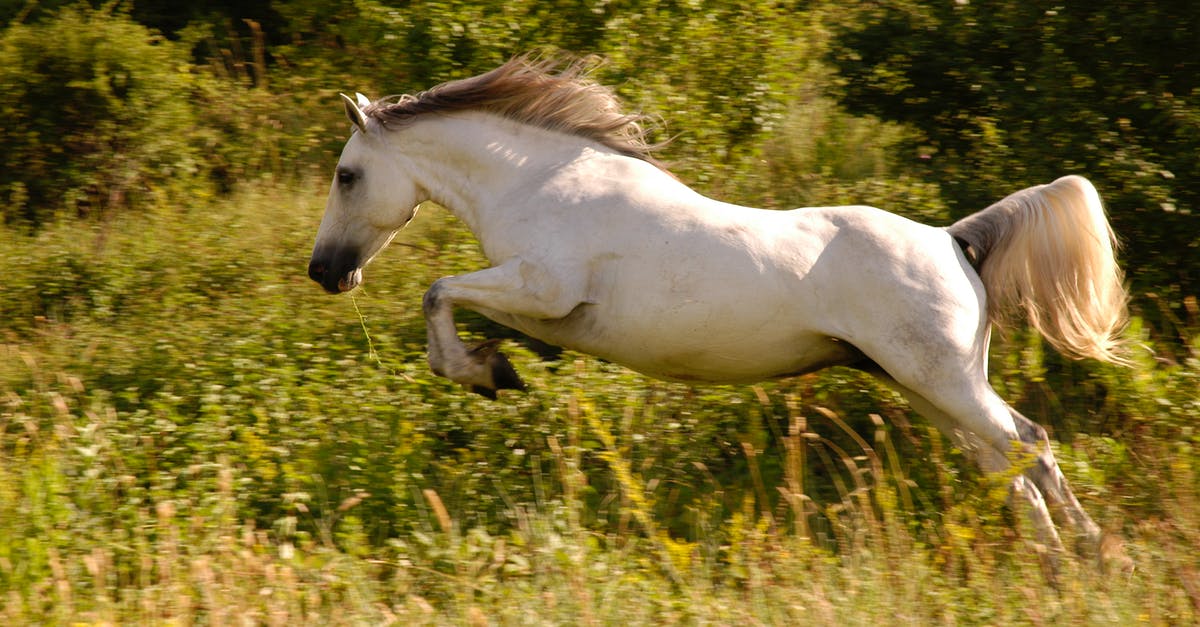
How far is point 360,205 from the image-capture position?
5.29m

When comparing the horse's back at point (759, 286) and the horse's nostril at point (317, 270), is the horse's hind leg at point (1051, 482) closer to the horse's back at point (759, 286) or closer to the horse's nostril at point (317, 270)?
the horse's back at point (759, 286)

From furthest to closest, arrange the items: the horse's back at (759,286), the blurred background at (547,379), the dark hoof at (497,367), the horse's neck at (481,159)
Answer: the horse's neck at (481,159), the dark hoof at (497,367), the horse's back at (759,286), the blurred background at (547,379)

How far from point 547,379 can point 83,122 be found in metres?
5.09

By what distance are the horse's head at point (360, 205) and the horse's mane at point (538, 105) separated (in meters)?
0.13

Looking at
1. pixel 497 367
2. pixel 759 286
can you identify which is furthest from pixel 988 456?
pixel 497 367

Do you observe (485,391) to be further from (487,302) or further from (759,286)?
(759,286)

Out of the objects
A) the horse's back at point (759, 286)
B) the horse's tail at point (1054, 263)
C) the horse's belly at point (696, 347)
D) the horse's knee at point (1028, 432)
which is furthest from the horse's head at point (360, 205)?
the horse's knee at point (1028, 432)

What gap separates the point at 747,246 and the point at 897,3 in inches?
159

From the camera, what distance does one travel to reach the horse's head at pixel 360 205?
5.28m

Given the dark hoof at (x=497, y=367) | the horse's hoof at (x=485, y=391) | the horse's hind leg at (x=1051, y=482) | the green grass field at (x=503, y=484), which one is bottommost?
the green grass field at (x=503, y=484)

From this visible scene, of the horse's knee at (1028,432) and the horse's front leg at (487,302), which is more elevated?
Result: the horse's front leg at (487,302)

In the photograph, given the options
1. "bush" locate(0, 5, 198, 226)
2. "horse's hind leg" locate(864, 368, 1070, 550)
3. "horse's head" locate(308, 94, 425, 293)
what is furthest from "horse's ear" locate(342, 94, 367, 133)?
"bush" locate(0, 5, 198, 226)

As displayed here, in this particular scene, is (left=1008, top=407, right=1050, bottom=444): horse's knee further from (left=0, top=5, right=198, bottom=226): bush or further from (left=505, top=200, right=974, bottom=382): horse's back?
(left=0, top=5, right=198, bottom=226): bush

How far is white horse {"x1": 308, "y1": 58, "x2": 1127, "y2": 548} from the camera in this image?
15.6ft
